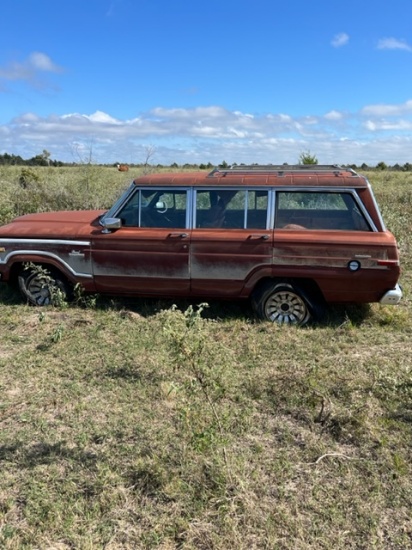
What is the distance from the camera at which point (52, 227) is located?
5680 millimetres

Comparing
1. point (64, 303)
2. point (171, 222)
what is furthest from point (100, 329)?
point (171, 222)

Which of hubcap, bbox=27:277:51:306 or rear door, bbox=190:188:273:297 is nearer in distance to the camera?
rear door, bbox=190:188:273:297

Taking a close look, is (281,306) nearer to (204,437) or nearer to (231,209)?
(231,209)

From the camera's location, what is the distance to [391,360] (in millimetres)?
4348

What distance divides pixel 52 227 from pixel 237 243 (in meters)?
2.44

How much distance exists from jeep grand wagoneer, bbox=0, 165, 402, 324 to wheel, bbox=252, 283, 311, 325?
1 centimetres

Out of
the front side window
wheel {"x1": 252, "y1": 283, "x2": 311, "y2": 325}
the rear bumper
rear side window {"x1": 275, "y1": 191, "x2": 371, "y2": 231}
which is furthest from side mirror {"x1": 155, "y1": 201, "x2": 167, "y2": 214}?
the rear bumper

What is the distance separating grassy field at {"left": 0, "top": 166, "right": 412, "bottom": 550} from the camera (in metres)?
2.42

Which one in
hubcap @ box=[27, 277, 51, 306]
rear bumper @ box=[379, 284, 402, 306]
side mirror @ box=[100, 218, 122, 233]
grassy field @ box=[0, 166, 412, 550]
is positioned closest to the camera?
grassy field @ box=[0, 166, 412, 550]

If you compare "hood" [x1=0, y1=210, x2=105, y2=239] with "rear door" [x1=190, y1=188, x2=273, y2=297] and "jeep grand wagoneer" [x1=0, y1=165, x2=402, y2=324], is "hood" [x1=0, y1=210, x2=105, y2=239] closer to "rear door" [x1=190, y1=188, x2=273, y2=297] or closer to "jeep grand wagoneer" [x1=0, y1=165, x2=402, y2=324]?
"jeep grand wagoneer" [x1=0, y1=165, x2=402, y2=324]

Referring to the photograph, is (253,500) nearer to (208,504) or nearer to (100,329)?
(208,504)

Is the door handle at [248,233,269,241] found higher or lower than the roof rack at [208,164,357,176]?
lower

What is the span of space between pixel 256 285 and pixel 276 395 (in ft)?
5.83

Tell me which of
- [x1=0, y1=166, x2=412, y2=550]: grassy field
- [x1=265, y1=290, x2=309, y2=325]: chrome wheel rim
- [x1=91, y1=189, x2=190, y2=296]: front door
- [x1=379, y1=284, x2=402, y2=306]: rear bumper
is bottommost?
[x1=0, y1=166, x2=412, y2=550]: grassy field
